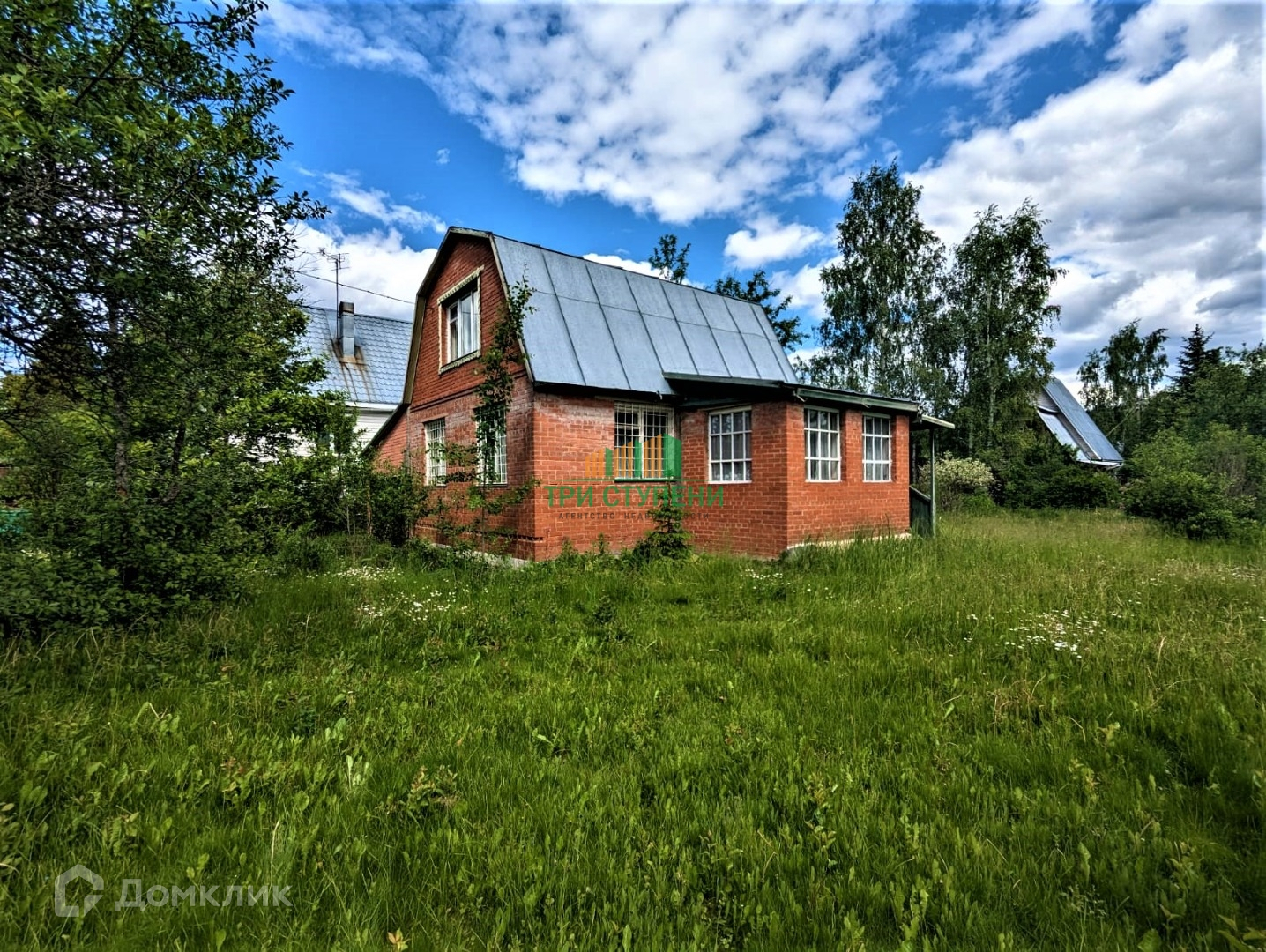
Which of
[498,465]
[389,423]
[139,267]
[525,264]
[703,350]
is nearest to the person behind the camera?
[139,267]

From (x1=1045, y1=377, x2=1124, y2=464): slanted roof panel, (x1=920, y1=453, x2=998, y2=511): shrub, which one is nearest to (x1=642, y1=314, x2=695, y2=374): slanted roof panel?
A: (x1=920, y1=453, x2=998, y2=511): shrub

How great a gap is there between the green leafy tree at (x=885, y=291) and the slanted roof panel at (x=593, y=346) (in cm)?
1464

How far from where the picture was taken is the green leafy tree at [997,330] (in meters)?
19.4

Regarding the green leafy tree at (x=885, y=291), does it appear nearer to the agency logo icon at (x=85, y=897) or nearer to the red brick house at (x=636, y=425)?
the red brick house at (x=636, y=425)

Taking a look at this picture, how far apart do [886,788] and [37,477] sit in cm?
741

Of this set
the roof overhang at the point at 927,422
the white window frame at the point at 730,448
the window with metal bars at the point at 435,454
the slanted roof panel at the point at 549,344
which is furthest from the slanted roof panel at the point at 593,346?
the roof overhang at the point at 927,422

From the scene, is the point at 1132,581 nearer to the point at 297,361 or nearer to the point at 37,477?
the point at 37,477

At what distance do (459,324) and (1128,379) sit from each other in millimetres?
44520

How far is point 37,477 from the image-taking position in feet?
15.2

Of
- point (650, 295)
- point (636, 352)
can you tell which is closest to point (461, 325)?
point (636, 352)

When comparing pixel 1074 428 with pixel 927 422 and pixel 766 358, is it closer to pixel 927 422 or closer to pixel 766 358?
pixel 927 422

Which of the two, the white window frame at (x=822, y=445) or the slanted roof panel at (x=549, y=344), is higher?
the slanted roof panel at (x=549, y=344)

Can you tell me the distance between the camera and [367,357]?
22422 millimetres

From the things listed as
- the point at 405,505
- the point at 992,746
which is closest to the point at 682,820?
the point at 992,746
